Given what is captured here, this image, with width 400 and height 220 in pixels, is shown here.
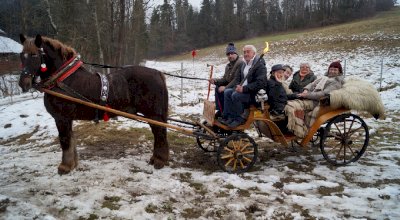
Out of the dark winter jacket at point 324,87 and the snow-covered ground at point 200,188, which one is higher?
the dark winter jacket at point 324,87

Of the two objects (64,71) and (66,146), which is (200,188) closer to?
(66,146)

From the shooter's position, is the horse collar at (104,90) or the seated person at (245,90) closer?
the horse collar at (104,90)

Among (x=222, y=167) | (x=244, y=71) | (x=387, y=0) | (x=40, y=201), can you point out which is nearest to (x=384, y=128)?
(x=244, y=71)

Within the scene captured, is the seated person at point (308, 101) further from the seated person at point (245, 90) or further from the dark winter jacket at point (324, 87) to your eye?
the seated person at point (245, 90)

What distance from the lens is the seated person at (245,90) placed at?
5031mm

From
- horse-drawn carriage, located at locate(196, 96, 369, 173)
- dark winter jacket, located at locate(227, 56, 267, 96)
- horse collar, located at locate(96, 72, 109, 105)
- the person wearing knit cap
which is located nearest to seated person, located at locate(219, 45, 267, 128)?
A: dark winter jacket, located at locate(227, 56, 267, 96)

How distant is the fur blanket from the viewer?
17.1 ft

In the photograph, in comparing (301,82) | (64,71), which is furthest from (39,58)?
(301,82)

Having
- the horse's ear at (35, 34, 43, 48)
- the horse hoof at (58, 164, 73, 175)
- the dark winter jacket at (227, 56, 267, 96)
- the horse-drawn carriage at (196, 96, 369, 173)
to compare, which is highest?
the horse's ear at (35, 34, 43, 48)

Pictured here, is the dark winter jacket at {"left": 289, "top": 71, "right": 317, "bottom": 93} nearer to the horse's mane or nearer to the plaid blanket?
the plaid blanket

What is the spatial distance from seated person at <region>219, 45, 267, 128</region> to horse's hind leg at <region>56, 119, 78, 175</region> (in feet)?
8.05

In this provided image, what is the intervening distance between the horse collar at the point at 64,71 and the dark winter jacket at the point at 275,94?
3.03 m

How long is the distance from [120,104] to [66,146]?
3.44ft

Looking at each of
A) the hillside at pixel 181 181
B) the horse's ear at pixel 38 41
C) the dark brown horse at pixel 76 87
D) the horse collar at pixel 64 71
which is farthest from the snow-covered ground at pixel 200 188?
the horse's ear at pixel 38 41
